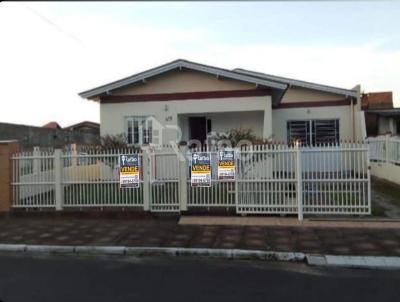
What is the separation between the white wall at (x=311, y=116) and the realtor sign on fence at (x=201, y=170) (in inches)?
456

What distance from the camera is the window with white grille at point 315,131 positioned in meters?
22.0

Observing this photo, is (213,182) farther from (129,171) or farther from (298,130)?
(298,130)

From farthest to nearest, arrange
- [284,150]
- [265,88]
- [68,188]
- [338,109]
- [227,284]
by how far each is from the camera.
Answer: [338,109] < [265,88] < [68,188] < [284,150] < [227,284]

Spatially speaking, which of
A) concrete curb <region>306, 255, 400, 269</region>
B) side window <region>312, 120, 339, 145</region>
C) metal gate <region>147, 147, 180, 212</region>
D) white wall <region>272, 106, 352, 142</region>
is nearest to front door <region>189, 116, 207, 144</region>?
white wall <region>272, 106, 352, 142</region>

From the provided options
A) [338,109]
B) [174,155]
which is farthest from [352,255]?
[338,109]

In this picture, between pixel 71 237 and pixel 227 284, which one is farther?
pixel 71 237

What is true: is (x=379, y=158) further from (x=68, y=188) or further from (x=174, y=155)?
(x=68, y=188)

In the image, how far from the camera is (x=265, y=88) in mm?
17641

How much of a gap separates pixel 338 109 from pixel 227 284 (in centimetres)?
1730

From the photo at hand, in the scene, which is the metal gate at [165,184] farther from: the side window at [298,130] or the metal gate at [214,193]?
the side window at [298,130]

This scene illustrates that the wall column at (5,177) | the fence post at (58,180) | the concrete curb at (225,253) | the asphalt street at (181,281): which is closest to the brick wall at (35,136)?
the wall column at (5,177)

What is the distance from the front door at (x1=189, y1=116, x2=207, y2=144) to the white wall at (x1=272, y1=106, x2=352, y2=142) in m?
3.74

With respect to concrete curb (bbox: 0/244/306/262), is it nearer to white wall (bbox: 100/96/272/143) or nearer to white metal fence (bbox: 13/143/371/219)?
white metal fence (bbox: 13/143/371/219)

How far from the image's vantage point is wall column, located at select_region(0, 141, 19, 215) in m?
11.5
